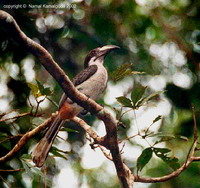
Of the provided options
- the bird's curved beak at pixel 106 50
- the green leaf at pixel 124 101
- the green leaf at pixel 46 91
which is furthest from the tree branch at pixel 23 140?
the bird's curved beak at pixel 106 50

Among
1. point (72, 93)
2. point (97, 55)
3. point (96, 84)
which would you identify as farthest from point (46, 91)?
point (97, 55)

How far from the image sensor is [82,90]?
134 cm

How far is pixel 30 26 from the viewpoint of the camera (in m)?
1.46

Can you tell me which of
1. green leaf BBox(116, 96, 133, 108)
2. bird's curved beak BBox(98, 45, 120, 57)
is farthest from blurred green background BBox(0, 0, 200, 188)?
green leaf BBox(116, 96, 133, 108)

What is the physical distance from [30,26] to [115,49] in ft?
1.27

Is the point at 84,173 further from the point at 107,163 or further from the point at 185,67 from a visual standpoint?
the point at 185,67

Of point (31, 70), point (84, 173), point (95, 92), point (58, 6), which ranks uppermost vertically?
point (58, 6)

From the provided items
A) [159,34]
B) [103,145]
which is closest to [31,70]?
[103,145]

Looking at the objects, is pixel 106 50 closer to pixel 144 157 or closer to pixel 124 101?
pixel 124 101

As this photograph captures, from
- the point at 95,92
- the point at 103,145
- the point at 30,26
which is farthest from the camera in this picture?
the point at 30,26

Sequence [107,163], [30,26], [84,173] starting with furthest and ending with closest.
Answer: [84,173]
[107,163]
[30,26]

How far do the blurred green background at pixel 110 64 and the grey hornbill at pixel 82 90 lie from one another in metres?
0.06

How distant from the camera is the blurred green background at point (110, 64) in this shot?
1434mm

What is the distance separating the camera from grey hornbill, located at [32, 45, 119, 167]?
1.24m
